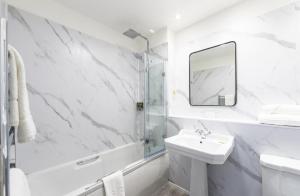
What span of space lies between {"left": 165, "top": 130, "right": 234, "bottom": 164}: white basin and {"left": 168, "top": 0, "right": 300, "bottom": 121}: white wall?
0.98 ft

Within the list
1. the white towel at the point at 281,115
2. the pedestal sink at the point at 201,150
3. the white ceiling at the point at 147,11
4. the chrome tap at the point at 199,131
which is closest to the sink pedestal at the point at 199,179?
the pedestal sink at the point at 201,150

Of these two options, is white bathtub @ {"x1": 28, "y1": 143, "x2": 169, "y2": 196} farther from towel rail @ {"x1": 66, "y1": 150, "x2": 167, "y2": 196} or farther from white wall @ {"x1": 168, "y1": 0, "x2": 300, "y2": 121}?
white wall @ {"x1": 168, "y1": 0, "x2": 300, "y2": 121}

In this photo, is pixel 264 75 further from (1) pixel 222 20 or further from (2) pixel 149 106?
(2) pixel 149 106

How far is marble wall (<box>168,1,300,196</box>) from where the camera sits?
4.14 ft

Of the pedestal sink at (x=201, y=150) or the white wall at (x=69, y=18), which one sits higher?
the white wall at (x=69, y=18)

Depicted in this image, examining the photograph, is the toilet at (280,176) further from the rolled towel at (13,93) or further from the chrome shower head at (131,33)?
the chrome shower head at (131,33)

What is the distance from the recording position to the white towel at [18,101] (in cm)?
67

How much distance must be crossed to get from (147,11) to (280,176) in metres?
2.07

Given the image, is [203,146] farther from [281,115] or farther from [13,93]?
[13,93]

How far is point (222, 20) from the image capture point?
170cm

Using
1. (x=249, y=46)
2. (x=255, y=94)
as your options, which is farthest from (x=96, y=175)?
(x=249, y=46)

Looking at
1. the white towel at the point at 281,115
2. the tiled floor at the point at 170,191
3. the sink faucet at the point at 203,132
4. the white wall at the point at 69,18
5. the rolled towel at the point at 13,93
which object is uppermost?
the white wall at the point at 69,18

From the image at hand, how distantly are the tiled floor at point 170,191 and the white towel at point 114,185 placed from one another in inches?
26.8

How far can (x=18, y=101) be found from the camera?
0.71 m
